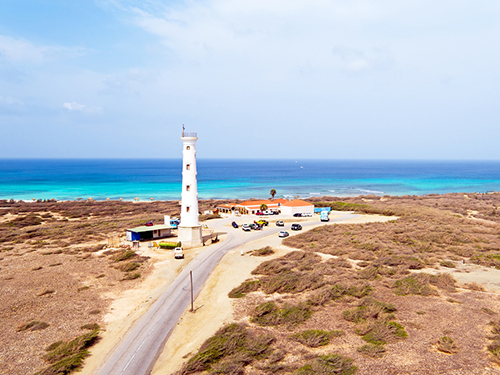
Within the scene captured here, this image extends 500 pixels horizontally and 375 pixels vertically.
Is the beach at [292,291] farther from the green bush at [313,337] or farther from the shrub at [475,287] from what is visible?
the green bush at [313,337]

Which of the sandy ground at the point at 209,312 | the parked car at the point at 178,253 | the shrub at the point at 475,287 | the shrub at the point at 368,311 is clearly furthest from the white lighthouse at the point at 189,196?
the shrub at the point at 475,287

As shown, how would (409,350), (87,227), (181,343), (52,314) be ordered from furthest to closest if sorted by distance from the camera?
(87,227) < (52,314) < (181,343) < (409,350)

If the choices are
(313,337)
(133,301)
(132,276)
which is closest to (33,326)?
(133,301)

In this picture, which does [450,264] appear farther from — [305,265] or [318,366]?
[318,366]

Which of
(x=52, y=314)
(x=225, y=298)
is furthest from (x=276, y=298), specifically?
(x=52, y=314)

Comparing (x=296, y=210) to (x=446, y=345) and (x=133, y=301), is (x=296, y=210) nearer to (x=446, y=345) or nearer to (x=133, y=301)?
(x=133, y=301)

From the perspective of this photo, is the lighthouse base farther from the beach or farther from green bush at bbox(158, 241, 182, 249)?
the beach
